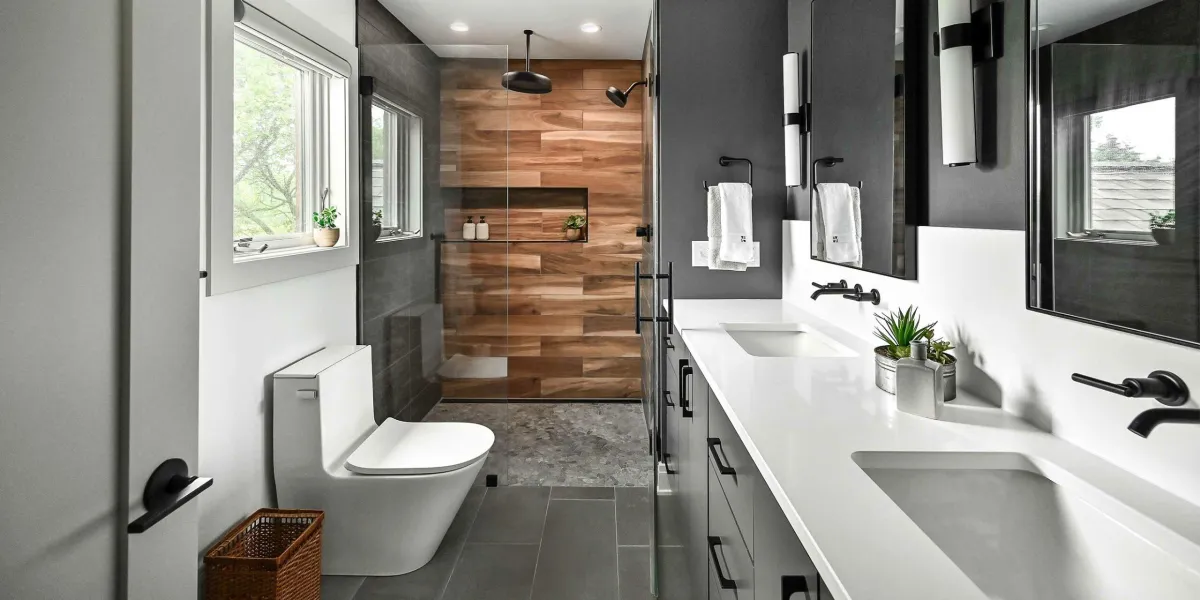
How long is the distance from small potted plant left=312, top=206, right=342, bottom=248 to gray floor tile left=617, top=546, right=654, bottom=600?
171 cm

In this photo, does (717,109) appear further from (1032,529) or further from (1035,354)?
(1032,529)

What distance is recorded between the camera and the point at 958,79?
1348mm

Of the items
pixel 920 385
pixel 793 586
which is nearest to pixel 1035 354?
pixel 920 385

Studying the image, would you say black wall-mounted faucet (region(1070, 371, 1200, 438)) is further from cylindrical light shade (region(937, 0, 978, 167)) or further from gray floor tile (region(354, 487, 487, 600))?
gray floor tile (region(354, 487, 487, 600))

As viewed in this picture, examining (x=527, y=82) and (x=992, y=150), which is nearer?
(x=992, y=150)

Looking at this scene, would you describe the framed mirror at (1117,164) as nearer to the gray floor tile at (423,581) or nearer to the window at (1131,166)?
the window at (1131,166)

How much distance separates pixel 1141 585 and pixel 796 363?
0.93m

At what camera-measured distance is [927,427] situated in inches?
44.4

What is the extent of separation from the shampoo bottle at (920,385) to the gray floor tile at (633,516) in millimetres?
1521

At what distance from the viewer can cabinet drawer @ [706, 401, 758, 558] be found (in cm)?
113

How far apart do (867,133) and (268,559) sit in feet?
7.24

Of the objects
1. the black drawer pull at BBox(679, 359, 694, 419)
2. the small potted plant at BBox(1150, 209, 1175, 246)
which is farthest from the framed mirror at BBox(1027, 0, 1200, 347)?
the black drawer pull at BBox(679, 359, 694, 419)

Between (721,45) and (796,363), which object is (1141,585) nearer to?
(796,363)

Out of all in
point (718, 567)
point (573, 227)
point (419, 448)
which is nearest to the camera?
point (718, 567)
